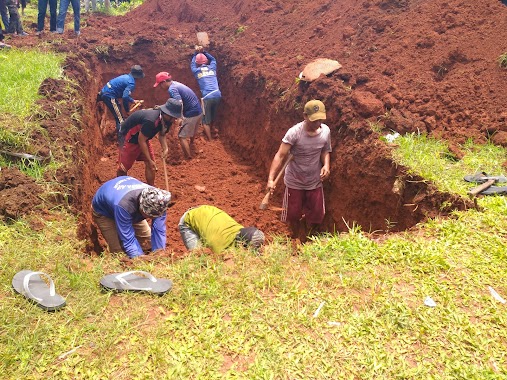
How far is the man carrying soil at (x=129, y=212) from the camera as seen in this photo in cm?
405

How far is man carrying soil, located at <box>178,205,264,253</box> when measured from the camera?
387 cm

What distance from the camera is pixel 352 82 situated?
21.0ft

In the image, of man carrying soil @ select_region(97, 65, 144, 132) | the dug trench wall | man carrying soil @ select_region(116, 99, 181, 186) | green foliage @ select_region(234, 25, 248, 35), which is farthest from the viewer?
green foliage @ select_region(234, 25, 248, 35)

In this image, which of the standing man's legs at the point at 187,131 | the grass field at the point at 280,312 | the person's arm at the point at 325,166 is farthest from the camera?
the standing man's legs at the point at 187,131

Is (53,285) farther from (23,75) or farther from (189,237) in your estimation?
(23,75)

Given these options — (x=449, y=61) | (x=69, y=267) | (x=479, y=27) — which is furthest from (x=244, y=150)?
(x=69, y=267)

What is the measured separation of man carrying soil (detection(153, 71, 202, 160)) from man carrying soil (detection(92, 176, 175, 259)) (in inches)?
131

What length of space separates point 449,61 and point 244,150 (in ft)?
13.6

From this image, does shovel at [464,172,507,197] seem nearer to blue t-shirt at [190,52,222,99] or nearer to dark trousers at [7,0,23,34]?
blue t-shirt at [190,52,222,99]

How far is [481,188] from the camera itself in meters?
4.26

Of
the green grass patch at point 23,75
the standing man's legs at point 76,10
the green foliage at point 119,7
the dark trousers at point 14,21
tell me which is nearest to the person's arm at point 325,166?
the green grass patch at point 23,75

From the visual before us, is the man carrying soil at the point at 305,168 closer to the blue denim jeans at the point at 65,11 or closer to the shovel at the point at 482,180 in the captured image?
the shovel at the point at 482,180

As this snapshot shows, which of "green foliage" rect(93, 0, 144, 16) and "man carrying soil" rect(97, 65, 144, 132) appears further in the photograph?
"green foliage" rect(93, 0, 144, 16)

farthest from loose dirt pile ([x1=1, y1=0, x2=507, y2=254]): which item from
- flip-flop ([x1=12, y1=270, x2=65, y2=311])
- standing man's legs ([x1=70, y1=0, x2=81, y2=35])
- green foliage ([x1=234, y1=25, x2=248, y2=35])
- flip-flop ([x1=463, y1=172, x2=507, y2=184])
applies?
flip-flop ([x1=12, y1=270, x2=65, y2=311])
